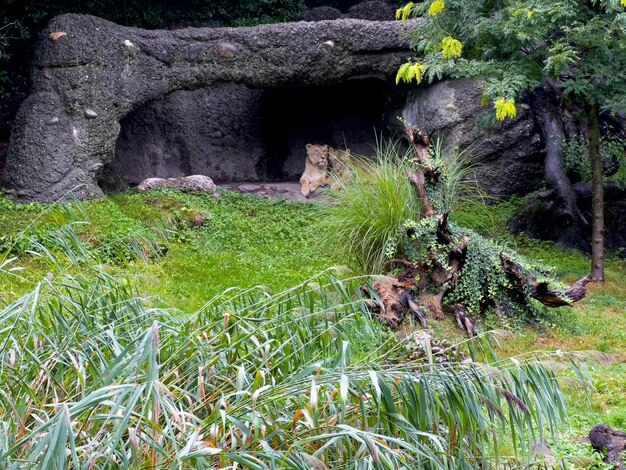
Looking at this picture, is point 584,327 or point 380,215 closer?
point 584,327

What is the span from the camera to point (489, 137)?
1148 centimetres

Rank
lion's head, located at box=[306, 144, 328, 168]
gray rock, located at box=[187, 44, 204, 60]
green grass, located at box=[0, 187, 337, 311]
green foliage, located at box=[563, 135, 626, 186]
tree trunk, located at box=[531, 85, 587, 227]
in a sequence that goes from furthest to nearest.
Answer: lion's head, located at box=[306, 144, 328, 168] < gray rock, located at box=[187, 44, 204, 60] < tree trunk, located at box=[531, 85, 587, 227] < green foliage, located at box=[563, 135, 626, 186] < green grass, located at box=[0, 187, 337, 311]

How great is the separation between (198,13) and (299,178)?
3.10m

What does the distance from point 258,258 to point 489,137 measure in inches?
157

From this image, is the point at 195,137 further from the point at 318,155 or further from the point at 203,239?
the point at 203,239

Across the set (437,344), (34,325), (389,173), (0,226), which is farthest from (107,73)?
(34,325)

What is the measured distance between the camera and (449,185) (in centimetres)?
791

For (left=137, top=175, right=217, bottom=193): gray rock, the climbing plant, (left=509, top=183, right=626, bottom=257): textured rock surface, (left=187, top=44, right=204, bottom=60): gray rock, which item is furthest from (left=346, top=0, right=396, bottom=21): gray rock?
the climbing plant

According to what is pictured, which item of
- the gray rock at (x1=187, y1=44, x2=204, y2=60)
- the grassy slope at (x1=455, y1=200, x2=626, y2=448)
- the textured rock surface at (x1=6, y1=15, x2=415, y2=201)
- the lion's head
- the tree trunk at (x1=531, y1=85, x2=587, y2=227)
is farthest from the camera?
the lion's head

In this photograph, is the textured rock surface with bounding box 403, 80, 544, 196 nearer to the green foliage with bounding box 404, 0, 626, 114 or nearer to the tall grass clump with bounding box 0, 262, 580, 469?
the green foliage with bounding box 404, 0, 626, 114

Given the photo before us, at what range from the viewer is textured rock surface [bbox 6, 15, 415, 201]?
10.5 metres

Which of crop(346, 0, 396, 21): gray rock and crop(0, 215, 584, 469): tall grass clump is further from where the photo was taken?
crop(346, 0, 396, 21): gray rock

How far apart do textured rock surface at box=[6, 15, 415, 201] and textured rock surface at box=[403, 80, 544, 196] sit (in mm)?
915

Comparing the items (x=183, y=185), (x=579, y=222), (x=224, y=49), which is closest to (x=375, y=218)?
(x=579, y=222)
